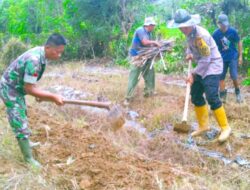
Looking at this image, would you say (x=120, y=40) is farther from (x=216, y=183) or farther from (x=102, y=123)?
(x=216, y=183)

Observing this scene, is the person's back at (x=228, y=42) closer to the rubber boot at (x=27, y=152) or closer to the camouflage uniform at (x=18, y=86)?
the camouflage uniform at (x=18, y=86)

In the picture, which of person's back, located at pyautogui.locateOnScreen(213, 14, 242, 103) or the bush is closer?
person's back, located at pyautogui.locateOnScreen(213, 14, 242, 103)

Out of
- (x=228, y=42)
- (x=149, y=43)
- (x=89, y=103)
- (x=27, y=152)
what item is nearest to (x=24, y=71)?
(x=89, y=103)

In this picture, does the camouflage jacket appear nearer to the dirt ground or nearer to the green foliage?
the dirt ground

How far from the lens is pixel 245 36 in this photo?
10336mm

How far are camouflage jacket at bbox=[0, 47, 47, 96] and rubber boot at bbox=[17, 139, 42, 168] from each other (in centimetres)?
54

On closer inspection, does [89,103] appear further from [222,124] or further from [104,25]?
[104,25]

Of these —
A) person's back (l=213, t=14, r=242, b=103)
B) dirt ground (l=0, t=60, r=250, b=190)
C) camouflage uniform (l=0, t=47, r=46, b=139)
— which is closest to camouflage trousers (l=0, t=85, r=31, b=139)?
camouflage uniform (l=0, t=47, r=46, b=139)

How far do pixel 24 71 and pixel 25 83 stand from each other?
162 mm

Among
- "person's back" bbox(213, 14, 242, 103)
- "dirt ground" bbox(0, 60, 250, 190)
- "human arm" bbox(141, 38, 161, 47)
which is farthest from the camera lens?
"human arm" bbox(141, 38, 161, 47)

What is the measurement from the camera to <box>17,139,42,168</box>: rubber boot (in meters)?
4.30

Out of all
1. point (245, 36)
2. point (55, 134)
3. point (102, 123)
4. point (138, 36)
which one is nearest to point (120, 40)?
point (245, 36)

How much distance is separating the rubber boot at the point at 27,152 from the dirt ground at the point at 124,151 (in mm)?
83

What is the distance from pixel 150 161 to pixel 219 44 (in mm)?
3439
